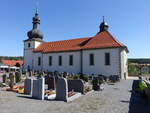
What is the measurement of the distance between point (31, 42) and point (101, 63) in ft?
60.7

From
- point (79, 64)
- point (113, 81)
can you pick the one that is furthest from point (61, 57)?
point (113, 81)

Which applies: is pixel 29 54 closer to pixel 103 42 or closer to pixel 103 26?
pixel 103 26

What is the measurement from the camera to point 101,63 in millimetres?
27406

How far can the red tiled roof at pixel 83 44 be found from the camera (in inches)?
1092

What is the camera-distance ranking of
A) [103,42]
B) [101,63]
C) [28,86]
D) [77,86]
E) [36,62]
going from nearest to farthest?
[28,86] < [77,86] < [101,63] < [103,42] < [36,62]

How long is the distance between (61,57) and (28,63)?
995 cm

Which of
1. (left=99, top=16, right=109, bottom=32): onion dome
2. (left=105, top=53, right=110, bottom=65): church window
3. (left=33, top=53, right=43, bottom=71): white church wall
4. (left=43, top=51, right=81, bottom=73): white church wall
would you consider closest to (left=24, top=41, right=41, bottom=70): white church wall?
(left=33, top=53, right=43, bottom=71): white church wall

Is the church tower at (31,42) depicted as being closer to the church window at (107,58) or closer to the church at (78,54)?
the church at (78,54)

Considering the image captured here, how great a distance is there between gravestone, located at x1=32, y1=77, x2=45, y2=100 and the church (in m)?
18.5

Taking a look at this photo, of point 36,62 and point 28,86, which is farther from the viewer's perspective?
point 36,62

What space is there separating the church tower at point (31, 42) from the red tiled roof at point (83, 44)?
4.46 ft

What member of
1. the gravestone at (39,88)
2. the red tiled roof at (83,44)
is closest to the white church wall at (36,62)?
→ the red tiled roof at (83,44)

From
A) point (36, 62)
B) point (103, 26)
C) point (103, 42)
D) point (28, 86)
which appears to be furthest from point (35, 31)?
point (28, 86)

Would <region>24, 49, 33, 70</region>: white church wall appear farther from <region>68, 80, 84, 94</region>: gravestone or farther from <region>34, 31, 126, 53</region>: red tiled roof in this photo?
<region>68, 80, 84, 94</region>: gravestone
